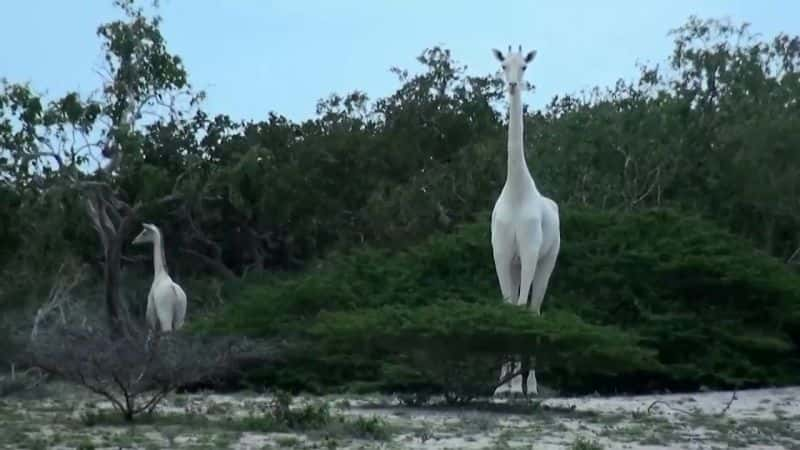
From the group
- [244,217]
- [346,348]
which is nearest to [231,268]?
[244,217]

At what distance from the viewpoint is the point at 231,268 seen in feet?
138

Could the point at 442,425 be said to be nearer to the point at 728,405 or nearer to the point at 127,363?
the point at 127,363

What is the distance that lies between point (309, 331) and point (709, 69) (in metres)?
21.1

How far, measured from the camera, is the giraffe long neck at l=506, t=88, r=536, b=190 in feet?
64.9

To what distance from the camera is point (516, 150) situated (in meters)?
19.9

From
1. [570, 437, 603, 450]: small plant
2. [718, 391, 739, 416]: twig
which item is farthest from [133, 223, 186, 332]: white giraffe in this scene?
[570, 437, 603, 450]: small plant

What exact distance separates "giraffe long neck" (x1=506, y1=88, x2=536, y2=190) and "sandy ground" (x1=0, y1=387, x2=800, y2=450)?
8.63 ft

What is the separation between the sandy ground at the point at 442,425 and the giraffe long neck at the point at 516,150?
2632mm

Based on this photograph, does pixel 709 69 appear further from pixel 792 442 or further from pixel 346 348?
pixel 792 442

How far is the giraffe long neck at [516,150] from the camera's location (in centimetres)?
1978

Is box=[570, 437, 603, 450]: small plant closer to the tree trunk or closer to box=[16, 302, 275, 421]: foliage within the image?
box=[16, 302, 275, 421]: foliage

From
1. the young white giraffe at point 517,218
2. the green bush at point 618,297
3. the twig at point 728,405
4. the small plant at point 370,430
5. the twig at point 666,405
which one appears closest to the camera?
the small plant at point 370,430

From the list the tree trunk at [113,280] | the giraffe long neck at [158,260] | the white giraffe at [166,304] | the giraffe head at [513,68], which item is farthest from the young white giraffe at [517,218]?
the tree trunk at [113,280]

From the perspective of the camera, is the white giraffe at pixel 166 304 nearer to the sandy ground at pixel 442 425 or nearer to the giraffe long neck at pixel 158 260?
the giraffe long neck at pixel 158 260
